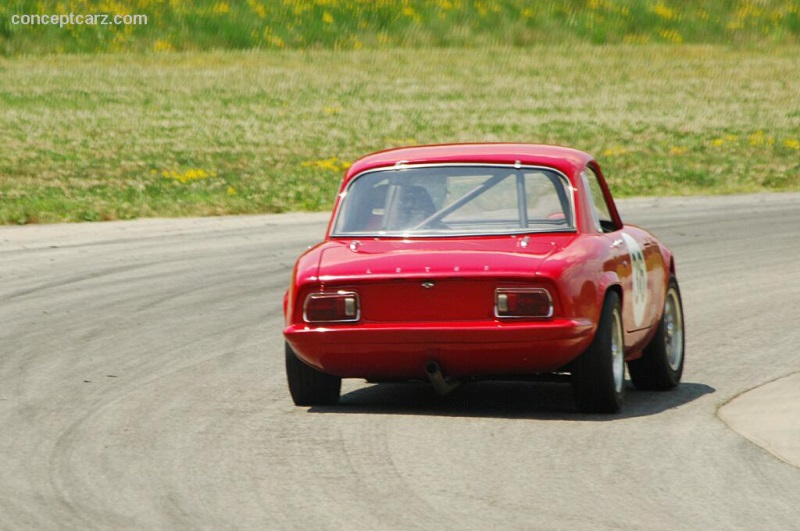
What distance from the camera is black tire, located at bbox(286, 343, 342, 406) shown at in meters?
8.61

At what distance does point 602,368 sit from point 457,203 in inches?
48.7

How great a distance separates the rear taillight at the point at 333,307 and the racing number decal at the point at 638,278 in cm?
162

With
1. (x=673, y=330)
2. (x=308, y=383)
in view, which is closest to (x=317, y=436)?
(x=308, y=383)

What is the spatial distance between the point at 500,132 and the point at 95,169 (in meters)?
8.74

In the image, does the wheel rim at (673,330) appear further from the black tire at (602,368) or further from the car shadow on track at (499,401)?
the black tire at (602,368)

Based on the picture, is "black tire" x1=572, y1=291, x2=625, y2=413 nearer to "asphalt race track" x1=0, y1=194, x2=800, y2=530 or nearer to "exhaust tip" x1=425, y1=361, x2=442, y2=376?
"asphalt race track" x1=0, y1=194, x2=800, y2=530

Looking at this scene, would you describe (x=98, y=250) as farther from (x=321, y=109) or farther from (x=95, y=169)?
(x=321, y=109)

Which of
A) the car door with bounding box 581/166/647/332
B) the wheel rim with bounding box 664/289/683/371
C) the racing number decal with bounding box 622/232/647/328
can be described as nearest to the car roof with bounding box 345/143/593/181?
the car door with bounding box 581/166/647/332

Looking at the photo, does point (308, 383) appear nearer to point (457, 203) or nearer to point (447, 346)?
point (447, 346)

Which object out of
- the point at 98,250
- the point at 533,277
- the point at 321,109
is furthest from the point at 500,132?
the point at 533,277

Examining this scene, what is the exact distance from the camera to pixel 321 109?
119ft

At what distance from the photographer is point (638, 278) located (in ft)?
29.4

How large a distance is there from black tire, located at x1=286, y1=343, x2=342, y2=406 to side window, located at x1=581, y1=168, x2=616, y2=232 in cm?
164

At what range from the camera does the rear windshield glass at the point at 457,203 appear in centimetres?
862
